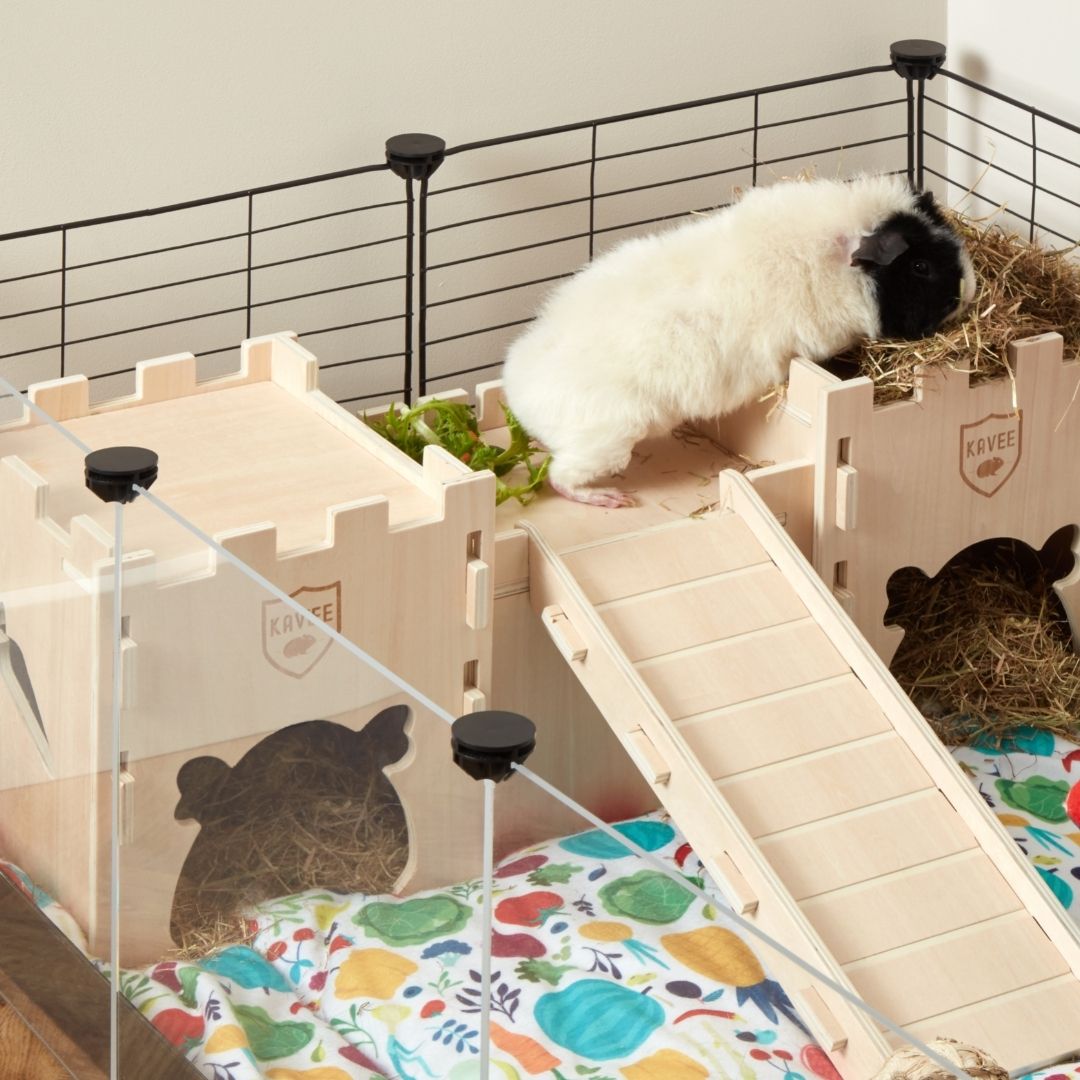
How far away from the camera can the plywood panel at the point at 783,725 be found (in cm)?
255

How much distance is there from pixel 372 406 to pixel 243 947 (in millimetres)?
1701

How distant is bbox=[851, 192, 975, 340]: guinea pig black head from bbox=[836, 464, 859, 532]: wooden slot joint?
217 millimetres

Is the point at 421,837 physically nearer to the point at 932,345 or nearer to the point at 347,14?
the point at 932,345

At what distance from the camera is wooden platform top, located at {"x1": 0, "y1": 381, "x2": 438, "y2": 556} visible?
2572 mm

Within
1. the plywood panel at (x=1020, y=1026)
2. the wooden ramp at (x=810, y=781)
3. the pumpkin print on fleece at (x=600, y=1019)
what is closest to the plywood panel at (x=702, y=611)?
the wooden ramp at (x=810, y=781)

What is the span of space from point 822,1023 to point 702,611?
0.72m

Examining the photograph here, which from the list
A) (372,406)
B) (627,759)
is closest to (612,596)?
(627,759)

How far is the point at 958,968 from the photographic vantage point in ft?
7.84

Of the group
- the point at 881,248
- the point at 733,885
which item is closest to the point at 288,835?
the point at 733,885

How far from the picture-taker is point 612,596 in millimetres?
2686

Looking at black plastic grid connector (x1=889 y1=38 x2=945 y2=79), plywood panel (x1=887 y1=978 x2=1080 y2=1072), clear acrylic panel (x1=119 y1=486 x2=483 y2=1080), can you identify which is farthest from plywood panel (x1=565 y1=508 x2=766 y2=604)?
black plastic grid connector (x1=889 y1=38 x2=945 y2=79)

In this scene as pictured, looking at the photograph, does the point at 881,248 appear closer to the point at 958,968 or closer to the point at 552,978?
the point at 958,968

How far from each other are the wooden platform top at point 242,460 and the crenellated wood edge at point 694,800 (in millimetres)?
215

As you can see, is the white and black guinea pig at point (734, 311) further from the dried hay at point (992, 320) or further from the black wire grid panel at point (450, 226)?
the black wire grid panel at point (450, 226)
